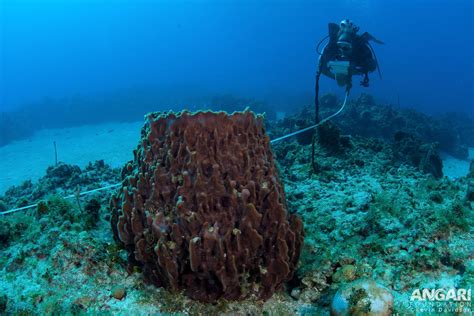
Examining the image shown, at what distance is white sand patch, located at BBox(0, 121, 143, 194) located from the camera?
13.2 meters

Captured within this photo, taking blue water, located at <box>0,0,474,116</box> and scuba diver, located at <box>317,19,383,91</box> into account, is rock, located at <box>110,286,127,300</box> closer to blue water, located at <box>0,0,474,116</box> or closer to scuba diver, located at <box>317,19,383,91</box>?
scuba diver, located at <box>317,19,383,91</box>

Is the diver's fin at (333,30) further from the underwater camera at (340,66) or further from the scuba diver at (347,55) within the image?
Answer: the underwater camera at (340,66)

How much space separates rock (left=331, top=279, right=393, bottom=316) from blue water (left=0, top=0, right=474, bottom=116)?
32.0 m

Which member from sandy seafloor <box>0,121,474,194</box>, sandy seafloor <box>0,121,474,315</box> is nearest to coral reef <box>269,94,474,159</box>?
sandy seafloor <box>0,121,474,194</box>

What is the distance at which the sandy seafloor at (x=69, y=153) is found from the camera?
12.8 metres

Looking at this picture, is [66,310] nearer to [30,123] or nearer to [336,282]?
[336,282]

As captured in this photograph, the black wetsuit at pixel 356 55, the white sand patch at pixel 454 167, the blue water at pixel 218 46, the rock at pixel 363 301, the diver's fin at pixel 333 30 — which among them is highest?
the blue water at pixel 218 46

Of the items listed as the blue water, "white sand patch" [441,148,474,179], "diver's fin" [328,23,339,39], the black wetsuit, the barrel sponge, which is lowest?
"white sand patch" [441,148,474,179]

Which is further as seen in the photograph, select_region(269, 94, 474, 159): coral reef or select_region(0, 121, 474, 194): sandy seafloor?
select_region(269, 94, 474, 159): coral reef

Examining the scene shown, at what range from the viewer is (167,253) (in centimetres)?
293

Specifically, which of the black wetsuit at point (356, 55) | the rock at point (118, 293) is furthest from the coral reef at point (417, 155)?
the rock at point (118, 293)

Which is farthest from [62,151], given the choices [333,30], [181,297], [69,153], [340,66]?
[181,297]

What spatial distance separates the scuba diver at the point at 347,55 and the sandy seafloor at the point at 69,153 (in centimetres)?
697

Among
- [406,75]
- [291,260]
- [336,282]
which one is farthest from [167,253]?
[406,75]
